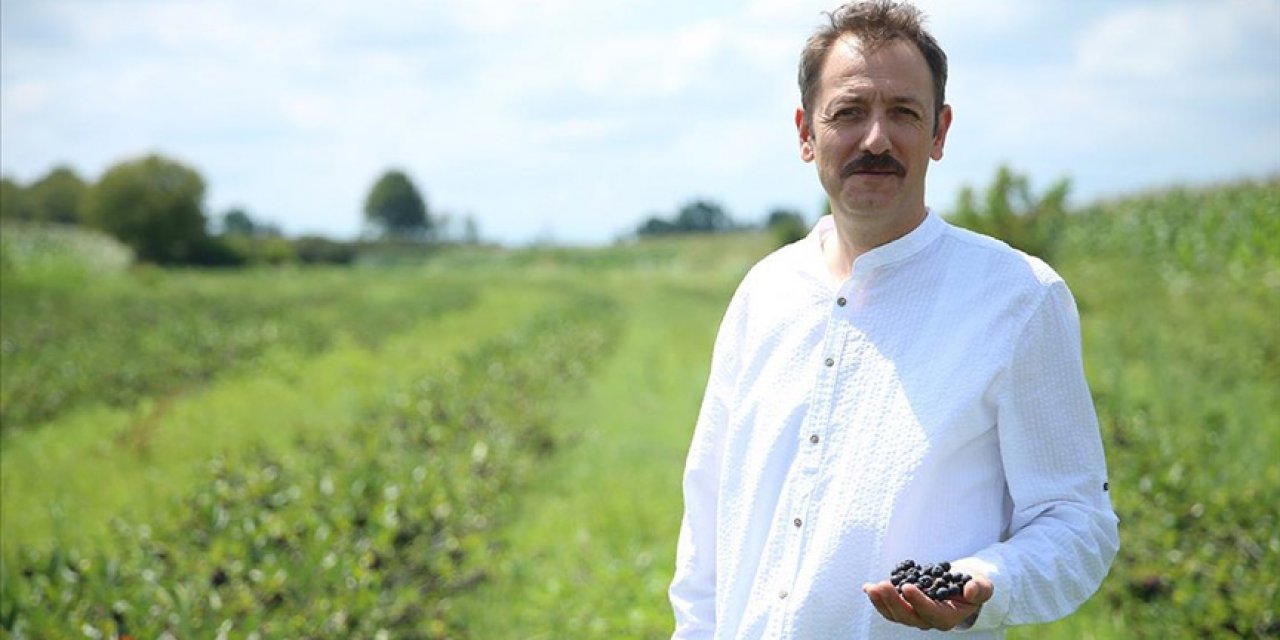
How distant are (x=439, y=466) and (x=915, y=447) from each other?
4939 mm

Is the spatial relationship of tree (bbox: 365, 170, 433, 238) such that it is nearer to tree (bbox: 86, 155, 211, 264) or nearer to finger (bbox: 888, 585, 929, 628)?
tree (bbox: 86, 155, 211, 264)

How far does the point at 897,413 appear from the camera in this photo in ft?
6.10

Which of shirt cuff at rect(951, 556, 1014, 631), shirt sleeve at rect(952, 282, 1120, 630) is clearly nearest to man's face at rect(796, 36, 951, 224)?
shirt sleeve at rect(952, 282, 1120, 630)

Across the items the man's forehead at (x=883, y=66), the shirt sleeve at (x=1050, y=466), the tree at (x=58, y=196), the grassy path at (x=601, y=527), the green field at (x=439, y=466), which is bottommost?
the grassy path at (x=601, y=527)

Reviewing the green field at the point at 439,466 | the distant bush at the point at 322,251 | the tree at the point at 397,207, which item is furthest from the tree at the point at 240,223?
the green field at the point at 439,466

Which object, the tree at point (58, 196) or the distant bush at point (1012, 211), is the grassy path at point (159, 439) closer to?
the distant bush at point (1012, 211)

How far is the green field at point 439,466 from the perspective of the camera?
13.6ft

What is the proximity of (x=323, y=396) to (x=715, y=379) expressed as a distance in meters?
7.30

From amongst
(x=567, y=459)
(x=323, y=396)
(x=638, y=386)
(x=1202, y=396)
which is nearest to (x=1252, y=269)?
(x=1202, y=396)

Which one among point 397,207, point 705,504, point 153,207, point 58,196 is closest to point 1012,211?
point 705,504

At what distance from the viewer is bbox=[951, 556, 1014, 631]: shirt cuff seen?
67.3 inches

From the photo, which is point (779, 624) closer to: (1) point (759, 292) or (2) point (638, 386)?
(1) point (759, 292)

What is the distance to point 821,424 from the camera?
1927 millimetres

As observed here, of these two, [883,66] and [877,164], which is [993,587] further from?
[883,66]
